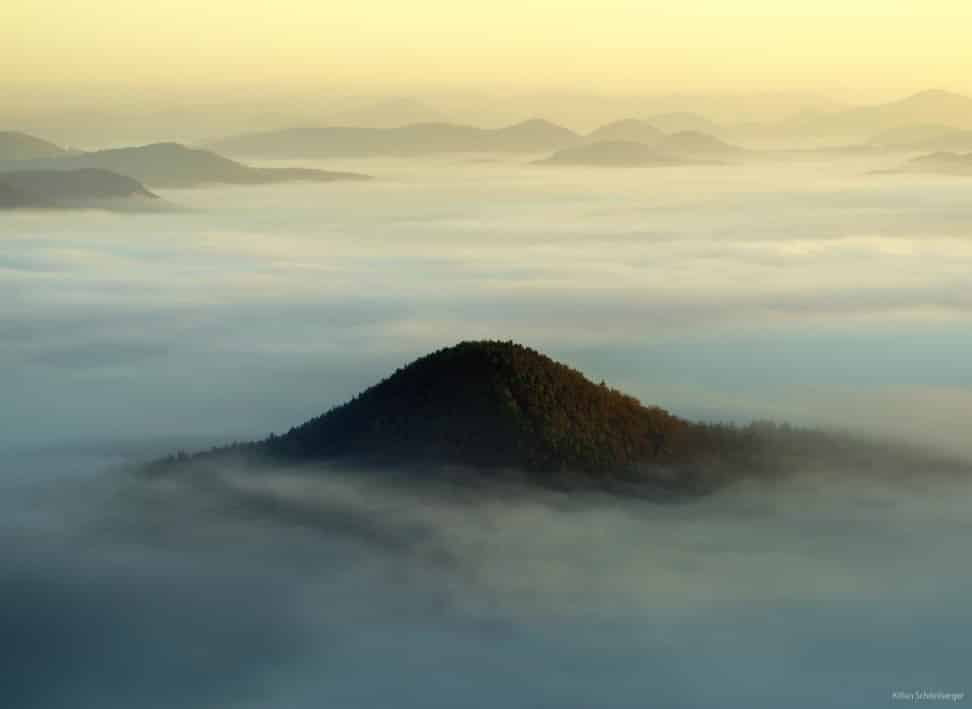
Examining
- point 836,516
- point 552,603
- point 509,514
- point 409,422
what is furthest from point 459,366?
point 836,516

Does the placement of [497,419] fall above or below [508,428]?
above

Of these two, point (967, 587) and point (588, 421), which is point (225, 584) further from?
point (967, 587)

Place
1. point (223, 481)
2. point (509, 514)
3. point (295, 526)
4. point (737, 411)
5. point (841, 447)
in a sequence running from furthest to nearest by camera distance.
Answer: point (737, 411) < point (841, 447) < point (223, 481) < point (295, 526) < point (509, 514)

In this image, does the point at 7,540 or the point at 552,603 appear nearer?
the point at 552,603

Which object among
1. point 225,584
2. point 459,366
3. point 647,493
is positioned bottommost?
point 225,584

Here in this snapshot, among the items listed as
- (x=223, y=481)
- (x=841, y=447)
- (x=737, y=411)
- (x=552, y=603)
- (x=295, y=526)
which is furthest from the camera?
(x=737, y=411)

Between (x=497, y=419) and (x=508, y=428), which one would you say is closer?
(x=508, y=428)

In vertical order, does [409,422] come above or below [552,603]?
above
